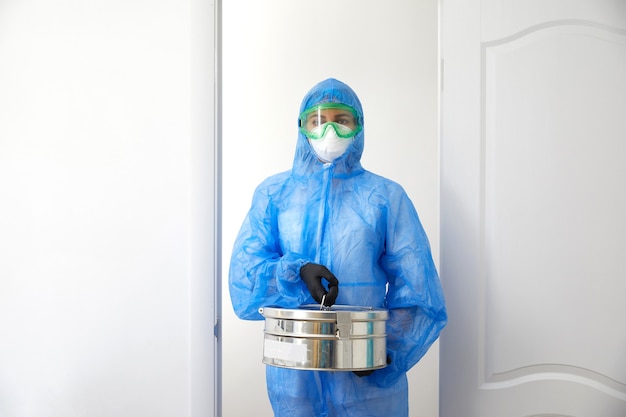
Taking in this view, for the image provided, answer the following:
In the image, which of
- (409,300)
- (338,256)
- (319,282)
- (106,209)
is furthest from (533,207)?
(106,209)

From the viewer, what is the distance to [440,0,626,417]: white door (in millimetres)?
1643

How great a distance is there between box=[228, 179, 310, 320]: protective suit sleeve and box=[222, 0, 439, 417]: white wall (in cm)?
25

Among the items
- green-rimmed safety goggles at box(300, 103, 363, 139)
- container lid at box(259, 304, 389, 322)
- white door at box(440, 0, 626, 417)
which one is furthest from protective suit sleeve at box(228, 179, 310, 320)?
white door at box(440, 0, 626, 417)

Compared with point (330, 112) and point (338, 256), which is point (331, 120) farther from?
point (338, 256)

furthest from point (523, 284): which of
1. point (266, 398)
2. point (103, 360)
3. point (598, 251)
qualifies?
point (103, 360)

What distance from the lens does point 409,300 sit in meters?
1.47

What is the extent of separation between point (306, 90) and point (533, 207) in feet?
2.44

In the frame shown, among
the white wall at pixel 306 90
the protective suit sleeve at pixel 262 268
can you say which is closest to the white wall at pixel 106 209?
the white wall at pixel 306 90

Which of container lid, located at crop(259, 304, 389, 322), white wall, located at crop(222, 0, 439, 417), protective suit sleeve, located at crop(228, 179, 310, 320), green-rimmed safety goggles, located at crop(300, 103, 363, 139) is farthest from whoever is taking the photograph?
white wall, located at crop(222, 0, 439, 417)

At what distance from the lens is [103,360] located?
1857 mm

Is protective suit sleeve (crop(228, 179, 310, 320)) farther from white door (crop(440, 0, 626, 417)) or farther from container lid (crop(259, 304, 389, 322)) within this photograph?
white door (crop(440, 0, 626, 417))

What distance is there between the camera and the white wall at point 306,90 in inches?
69.2

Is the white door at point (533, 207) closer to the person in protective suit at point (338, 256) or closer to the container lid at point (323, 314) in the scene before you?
the person in protective suit at point (338, 256)

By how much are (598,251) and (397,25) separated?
86cm
